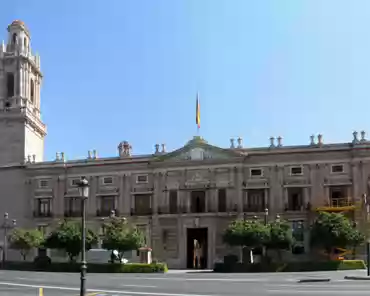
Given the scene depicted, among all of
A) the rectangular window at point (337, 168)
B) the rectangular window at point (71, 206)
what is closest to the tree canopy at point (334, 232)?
the rectangular window at point (337, 168)

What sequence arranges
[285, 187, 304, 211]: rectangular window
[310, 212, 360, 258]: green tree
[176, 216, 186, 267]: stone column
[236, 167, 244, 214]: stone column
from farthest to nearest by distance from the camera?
1. [236, 167, 244, 214]: stone column
2. [176, 216, 186, 267]: stone column
3. [285, 187, 304, 211]: rectangular window
4. [310, 212, 360, 258]: green tree

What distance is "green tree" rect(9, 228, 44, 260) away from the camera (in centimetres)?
5816

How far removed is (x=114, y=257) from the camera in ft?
174

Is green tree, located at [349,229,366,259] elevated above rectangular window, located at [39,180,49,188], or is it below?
below

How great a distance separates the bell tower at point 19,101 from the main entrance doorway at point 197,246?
2038 centimetres

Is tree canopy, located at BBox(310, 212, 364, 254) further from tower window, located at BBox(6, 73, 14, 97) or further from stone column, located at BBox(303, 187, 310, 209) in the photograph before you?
tower window, located at BBox(6, 73, 14, 97)

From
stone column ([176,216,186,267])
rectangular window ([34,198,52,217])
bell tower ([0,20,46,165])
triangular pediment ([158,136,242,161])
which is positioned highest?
bell tower ([0,20,46,165])

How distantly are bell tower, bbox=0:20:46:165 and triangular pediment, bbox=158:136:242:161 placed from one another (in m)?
16.4

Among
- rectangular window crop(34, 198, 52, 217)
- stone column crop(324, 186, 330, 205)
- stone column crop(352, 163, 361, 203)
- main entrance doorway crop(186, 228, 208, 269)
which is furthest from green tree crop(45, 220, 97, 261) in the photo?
stone column crop(352, 163, 361, 203)

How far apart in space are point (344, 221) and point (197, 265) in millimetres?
14910

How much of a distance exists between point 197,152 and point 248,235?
13.0 metres

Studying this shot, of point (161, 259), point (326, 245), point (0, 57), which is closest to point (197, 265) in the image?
point (161, 259)

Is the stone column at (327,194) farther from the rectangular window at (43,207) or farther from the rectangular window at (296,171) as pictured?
the rectangular window at (43,207)

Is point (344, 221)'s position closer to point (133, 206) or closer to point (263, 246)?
→ point (263, 246)
